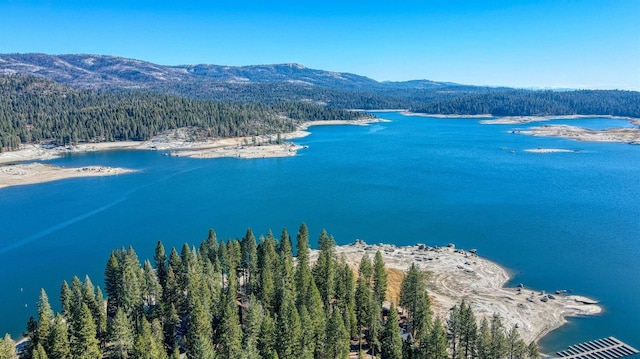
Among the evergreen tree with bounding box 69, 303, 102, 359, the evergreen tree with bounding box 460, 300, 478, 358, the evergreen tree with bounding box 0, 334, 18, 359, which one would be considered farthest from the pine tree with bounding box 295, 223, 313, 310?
the evergreen tree with bounding box 0, 334, 18, 359

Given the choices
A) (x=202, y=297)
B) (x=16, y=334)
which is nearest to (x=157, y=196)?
(x=16, y=334)

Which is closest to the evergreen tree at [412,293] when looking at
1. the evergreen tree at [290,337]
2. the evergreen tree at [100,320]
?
the evergreen tree at [290,337]

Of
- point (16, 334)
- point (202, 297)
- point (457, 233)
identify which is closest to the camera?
point (202, 297)

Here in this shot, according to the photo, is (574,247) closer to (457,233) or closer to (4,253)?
(457,233)

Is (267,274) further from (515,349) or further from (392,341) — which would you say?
(515,349)

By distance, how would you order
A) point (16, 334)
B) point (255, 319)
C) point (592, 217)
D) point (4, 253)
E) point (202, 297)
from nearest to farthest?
point (255, 319)
point (202, 297)
point (16, 334)
point (4, 253)
point (592, 217)

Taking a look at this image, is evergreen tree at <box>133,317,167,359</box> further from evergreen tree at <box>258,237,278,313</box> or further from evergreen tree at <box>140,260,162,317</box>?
evergreen tree at <box>258,237,278,313</box>

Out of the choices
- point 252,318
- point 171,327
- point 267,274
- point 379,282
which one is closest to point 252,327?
point 252,318
